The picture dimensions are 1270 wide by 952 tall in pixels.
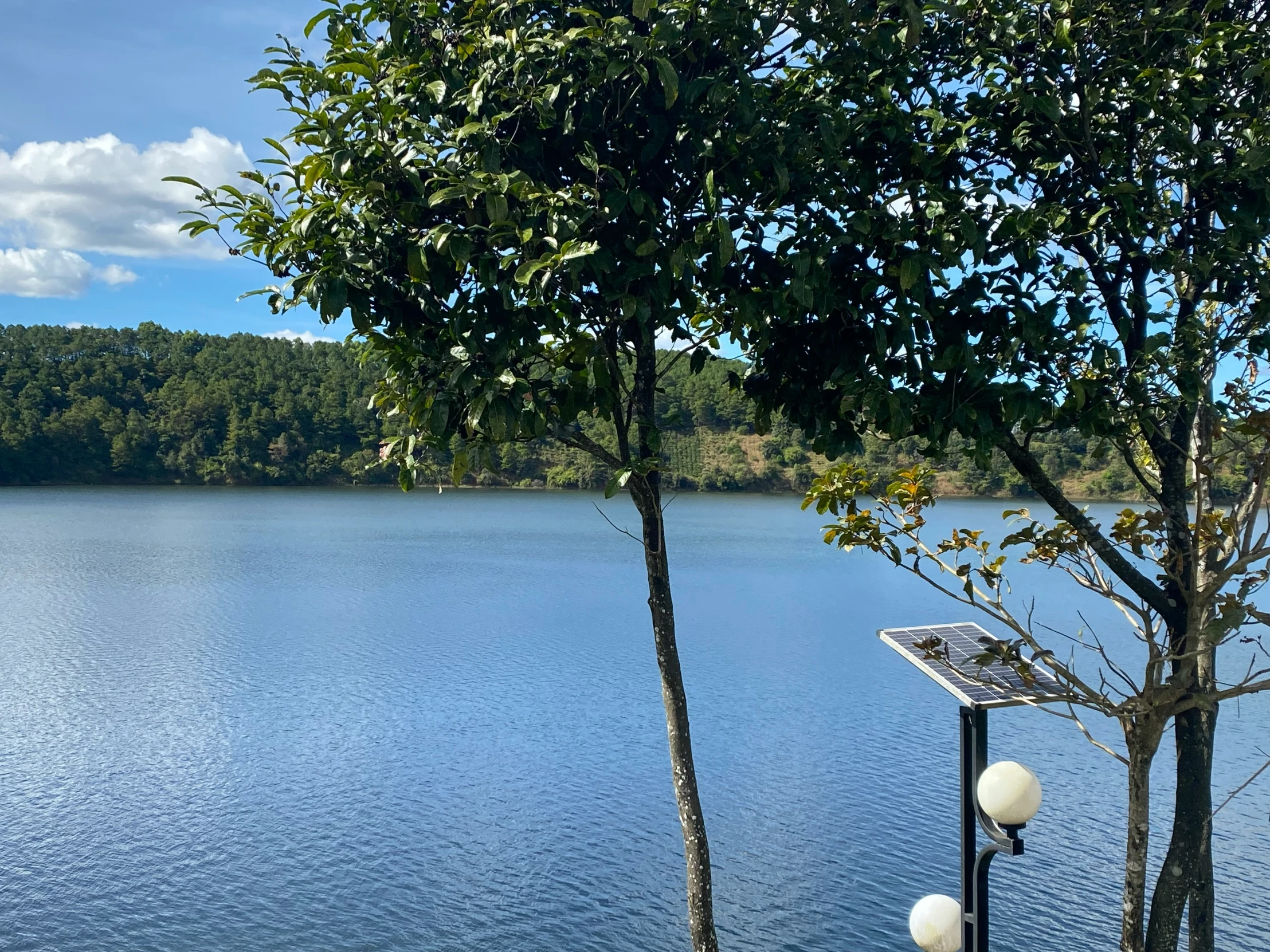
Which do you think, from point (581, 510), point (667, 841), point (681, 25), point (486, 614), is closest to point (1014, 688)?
point (681, 25)

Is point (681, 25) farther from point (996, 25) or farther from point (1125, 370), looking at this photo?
point (1125, 370)

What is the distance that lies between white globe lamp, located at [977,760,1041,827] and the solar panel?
28 centimetres

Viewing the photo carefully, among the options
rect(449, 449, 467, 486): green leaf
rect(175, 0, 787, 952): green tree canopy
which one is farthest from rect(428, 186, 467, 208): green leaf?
rect(449, 449, 467, 486): green leaf

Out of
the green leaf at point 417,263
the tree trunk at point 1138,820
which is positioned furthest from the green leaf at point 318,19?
the tree trunk at point 1138,820

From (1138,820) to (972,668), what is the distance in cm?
93

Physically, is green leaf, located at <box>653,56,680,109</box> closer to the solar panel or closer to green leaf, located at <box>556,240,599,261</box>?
green leaf, located at <box>556,240,599,261</box>

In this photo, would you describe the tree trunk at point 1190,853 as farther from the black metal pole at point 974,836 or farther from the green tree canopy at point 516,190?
the green tree canopy at point 516,190

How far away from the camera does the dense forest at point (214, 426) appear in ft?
196

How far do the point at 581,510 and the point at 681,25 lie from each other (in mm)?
45746

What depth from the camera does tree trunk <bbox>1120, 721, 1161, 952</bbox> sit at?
4496mm

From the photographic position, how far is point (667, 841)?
29.6 ft

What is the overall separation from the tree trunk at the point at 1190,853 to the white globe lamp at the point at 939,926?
0.82 metres

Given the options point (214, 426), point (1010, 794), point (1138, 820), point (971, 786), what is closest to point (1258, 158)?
point (1010, 794)

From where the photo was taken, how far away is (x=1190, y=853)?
15.4 ft
